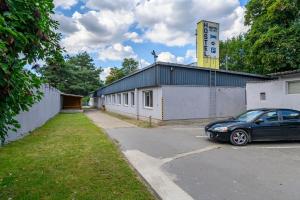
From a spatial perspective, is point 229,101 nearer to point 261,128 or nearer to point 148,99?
point 148,99

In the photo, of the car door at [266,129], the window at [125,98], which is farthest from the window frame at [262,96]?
the window at [125,98]

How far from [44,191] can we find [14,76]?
2898 millimetres

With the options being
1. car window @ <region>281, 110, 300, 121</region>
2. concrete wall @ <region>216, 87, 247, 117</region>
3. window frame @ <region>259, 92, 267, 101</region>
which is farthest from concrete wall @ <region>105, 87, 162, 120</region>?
car window @ <region>281, 110, 300, 121</region>

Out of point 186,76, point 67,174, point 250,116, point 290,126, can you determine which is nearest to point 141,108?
point 186,76

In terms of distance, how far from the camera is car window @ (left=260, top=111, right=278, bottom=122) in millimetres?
9883

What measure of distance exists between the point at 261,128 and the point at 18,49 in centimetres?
899

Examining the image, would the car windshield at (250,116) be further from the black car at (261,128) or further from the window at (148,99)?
the window at (148,99)

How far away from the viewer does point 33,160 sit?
716 cm

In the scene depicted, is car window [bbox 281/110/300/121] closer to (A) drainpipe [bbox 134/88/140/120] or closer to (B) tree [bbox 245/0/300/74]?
(B) tree [bbox 245/0/300/74]

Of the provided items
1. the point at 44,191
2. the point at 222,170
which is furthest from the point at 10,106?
the point at 222,170

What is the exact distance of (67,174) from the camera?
5875 mm

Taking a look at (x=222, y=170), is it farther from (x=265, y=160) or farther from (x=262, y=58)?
(x=262, y=58)

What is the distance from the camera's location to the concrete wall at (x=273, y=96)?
1330 cm

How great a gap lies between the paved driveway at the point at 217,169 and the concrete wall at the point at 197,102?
260 inches
